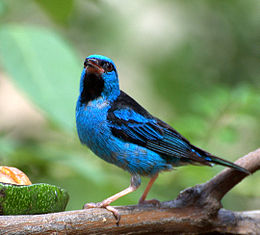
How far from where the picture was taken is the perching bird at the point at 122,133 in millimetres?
3236

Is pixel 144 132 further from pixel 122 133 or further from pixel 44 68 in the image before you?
pixel 44 68

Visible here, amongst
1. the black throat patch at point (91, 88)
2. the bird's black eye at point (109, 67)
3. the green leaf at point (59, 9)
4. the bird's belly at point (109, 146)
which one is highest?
the green leaf at point (59, 9)

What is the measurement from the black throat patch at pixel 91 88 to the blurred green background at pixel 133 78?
0.14 m

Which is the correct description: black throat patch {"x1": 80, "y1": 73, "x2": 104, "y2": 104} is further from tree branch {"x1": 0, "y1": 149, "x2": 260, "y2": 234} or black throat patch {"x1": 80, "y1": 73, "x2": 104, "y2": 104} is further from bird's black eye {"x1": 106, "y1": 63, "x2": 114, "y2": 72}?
tree branch {"x1": 0, "y1": 149, "x2": 260, "y2": 234}

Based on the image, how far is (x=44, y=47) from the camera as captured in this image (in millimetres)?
3859

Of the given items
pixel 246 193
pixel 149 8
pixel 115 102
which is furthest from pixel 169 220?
pixel 149 8

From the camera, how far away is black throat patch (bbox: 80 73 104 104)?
3.27m

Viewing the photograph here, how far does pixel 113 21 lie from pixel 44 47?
355cm

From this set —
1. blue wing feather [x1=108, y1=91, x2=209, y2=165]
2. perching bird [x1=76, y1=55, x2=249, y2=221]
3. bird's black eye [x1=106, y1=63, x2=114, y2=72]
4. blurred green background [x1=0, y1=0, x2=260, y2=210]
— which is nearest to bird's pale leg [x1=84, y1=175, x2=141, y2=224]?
perching bird [x1=76, y1=55, x2=249, y2=221]

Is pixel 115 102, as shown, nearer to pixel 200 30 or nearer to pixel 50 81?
pixel 50 81

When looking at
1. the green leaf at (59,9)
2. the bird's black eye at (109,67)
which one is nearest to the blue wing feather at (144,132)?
the bird's black eye at (109,67)

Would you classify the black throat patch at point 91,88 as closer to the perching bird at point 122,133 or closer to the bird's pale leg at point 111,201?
the perching bird at point 122,133

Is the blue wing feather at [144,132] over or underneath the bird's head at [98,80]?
underneath

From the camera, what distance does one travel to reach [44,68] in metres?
3.68
